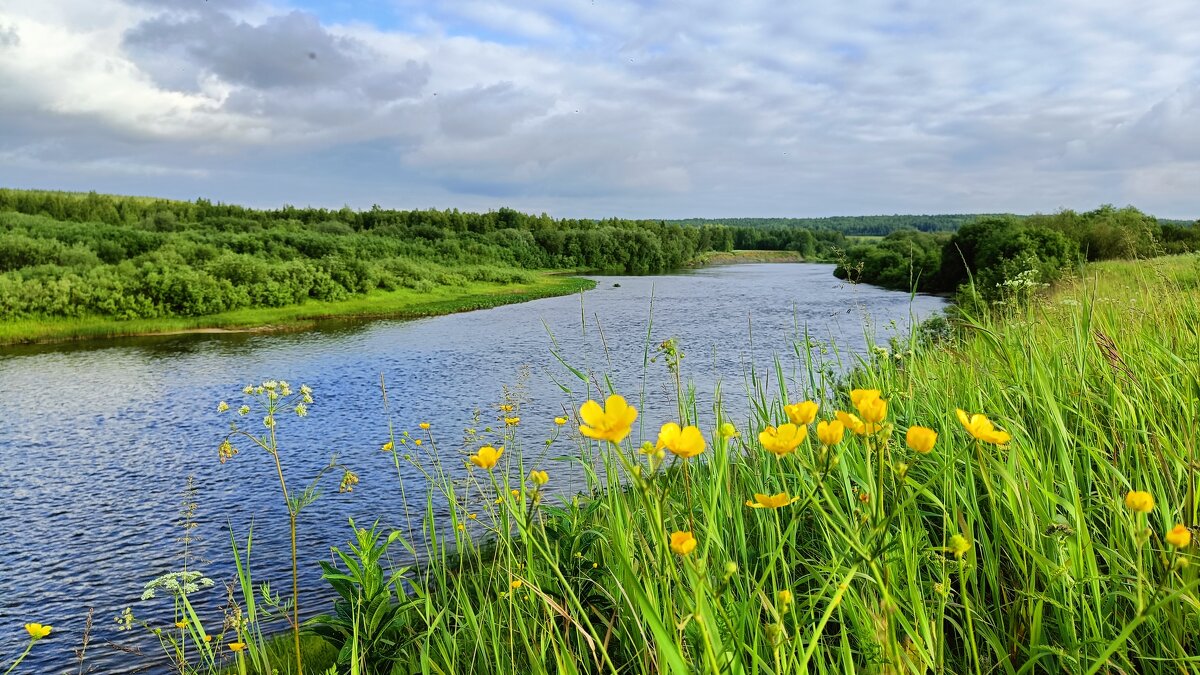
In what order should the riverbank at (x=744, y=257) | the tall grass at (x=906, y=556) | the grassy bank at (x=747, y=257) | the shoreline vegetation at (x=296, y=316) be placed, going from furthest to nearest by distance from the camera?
the grassy bank at (x=747, y=257) < the riverbank at (x=744, y=257) < the shoreline vegetation at (x=296, y=316) < the tall grass at (x=906, y=556)

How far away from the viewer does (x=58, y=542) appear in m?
7.68

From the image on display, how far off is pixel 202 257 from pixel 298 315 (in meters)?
7.35

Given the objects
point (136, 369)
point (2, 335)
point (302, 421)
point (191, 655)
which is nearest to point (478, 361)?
point (302, 421)

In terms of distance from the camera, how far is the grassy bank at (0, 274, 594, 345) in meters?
23.9

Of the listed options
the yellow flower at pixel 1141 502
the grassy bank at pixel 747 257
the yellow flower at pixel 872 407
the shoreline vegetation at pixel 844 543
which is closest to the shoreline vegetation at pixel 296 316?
the shoreline vegetation at pixel 844 543

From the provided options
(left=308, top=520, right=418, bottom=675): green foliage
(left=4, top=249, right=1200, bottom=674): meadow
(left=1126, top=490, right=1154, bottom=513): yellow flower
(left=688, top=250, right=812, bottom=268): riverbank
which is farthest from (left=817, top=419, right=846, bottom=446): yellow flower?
(left=688, top=250, right=812, bottom=268): riverbank

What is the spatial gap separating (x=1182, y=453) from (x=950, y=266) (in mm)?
44524

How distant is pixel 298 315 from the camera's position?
29234mm

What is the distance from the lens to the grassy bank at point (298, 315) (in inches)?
939

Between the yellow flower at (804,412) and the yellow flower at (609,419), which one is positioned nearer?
the yellow flower at (609,419)

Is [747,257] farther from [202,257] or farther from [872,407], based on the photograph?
[872,407]

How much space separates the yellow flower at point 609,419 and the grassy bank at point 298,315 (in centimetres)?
2859

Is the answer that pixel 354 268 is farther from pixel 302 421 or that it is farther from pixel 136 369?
pixel 302 421

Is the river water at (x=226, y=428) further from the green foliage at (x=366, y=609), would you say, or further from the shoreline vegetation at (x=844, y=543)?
the green foliage at (x=366, y=609)
